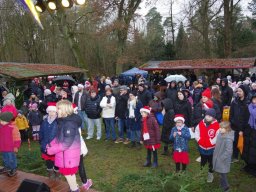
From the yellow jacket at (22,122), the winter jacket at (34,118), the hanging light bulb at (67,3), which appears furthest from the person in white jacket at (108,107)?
the hanging light bulb at (67,3)

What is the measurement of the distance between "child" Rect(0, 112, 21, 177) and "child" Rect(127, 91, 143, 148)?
10.3 feet

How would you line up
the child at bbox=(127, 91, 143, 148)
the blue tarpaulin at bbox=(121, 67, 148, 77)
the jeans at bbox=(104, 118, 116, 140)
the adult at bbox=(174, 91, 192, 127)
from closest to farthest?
the adult at bbox=(174, 91, 192, 127) < the child at bbox=(127, 91, 143, 148) < the jeans at bbox=(104, 118, 116, 140) < the blue tarpaulin at bbox=(121, 67, 148, 77)

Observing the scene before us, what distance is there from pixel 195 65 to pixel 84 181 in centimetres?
1879

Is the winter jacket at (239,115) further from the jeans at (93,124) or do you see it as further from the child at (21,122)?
the child at (21,122)

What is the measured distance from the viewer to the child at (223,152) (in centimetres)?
535

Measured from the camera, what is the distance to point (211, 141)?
5.80m

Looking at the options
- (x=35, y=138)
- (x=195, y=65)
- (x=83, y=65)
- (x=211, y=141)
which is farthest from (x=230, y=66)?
(x=211, y=141)

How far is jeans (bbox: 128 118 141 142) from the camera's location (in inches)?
336

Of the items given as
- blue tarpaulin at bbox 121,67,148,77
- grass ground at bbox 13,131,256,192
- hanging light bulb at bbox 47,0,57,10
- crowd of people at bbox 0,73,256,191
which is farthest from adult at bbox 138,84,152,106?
blue tarpaulin at bbox 121,67,148,77

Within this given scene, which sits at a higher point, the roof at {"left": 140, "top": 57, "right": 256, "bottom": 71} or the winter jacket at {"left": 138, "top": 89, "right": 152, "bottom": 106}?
the roof at {"left": 140, "top": 57, "right": 256, "bottom": 71}

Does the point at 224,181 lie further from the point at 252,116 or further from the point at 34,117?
the point at 34,117

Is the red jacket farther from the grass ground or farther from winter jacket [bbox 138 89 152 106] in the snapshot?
winter jacket [bbox 138 89 152 106]

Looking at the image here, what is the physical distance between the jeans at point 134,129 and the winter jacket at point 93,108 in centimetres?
107

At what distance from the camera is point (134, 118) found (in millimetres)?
8430
